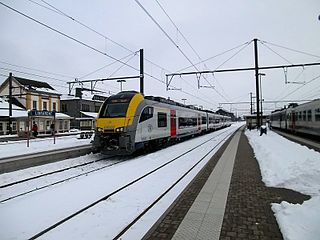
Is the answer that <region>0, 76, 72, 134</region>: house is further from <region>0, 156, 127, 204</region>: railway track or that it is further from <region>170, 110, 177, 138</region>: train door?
<region>0, 156, 127, 204</region>: railway track

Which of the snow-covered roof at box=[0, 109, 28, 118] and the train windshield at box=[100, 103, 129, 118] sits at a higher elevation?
the snow-covered roof at box=[0, 109, 28, 118]

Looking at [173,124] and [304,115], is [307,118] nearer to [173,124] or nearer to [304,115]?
[304,115]

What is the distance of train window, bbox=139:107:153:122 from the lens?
14.7m

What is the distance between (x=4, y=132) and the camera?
127 ft

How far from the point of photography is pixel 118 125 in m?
13.6

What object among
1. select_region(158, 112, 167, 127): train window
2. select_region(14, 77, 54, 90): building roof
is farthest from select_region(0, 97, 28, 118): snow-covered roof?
select_region(158, 112, 167, 127): train window

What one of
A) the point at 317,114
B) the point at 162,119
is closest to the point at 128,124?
the point at 162,119

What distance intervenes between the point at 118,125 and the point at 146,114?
2.20 meters

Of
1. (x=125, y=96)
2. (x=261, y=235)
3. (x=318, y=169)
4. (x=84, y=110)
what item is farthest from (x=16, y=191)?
(x=84, y=110)

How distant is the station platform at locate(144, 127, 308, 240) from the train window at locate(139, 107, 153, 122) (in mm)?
6446

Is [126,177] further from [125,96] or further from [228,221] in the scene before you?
Answer: [125,96]

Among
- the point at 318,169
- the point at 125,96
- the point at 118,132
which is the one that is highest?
the point at 125,96

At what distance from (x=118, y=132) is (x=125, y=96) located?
83.4 inches

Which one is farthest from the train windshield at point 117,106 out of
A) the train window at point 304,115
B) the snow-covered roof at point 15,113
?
the snow-covered roof at point 15,113
